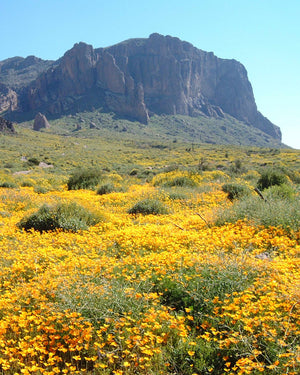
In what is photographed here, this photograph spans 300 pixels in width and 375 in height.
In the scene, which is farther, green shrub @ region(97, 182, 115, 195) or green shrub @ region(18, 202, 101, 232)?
green shrub @ region(97, 182, 115, 195)

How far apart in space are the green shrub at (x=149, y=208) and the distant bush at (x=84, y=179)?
8501 millimetres

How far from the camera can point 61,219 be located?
28.9ft

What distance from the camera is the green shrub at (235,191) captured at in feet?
42.1

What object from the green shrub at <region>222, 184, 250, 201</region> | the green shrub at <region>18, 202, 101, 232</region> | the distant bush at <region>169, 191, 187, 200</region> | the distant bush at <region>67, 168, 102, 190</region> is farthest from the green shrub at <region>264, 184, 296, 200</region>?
the distant bush at <region>67, 168, 102, 190</region>

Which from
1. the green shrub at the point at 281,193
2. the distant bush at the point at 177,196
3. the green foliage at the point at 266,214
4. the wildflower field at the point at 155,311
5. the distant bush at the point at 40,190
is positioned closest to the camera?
the wildflower field at the point at 155,311

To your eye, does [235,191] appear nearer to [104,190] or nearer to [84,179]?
[104,190]

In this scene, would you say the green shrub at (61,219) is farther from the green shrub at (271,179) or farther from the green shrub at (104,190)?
the green shrub at (271,179)

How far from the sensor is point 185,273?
4.64 meters

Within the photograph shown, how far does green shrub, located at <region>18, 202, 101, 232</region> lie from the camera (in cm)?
860

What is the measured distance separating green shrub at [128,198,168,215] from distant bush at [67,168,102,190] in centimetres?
850

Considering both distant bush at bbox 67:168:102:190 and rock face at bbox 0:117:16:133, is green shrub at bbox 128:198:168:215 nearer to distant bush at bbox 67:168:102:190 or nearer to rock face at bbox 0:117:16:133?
distant bush at bbox 67:168:102:190

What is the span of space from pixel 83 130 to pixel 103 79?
65545mm

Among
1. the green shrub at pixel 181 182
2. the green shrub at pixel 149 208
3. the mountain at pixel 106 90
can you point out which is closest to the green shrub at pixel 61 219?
the green shrub at pixel 149 208

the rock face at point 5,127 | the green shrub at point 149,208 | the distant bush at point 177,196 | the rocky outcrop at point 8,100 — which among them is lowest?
the green shrub at point 149,208
